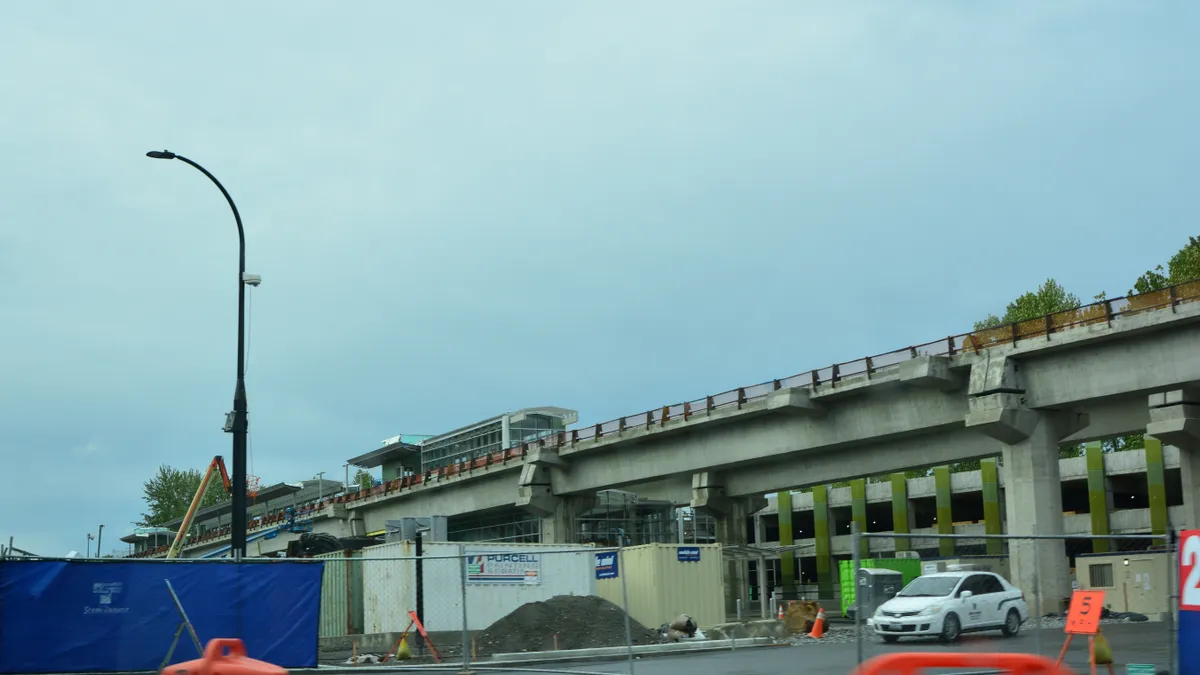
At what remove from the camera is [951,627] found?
24.9 metres

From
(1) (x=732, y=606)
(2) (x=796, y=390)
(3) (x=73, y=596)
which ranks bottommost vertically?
(1) (x=732, y=606)

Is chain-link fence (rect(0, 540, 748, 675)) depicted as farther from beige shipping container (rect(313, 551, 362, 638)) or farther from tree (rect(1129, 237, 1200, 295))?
tree (rect(1129, 237, 1200, 295))

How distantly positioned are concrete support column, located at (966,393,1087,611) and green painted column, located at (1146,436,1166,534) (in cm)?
3851

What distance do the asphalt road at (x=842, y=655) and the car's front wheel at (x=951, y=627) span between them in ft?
2.51

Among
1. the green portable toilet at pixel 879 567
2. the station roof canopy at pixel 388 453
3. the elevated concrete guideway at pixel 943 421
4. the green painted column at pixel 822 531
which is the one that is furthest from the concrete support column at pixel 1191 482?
the station roof canopy at pixel 388 453

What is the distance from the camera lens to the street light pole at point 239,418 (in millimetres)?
21453

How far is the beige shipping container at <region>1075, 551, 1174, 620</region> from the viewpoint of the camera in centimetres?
3189

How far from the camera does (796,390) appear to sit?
46.4 metres

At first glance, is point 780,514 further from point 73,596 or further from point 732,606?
point 73,596

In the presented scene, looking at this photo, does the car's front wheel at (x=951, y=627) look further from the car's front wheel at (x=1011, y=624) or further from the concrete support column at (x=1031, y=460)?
the concrete support column at (x=1031, y=460)

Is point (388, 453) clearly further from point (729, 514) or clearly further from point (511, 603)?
point (511, 603)

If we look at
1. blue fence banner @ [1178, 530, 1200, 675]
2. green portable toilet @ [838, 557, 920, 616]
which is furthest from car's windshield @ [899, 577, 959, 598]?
green portable toilet @ [838, 557, 920, 616]

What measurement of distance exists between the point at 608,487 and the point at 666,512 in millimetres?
22005

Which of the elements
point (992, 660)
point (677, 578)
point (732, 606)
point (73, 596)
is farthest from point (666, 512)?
point (992, 660)
